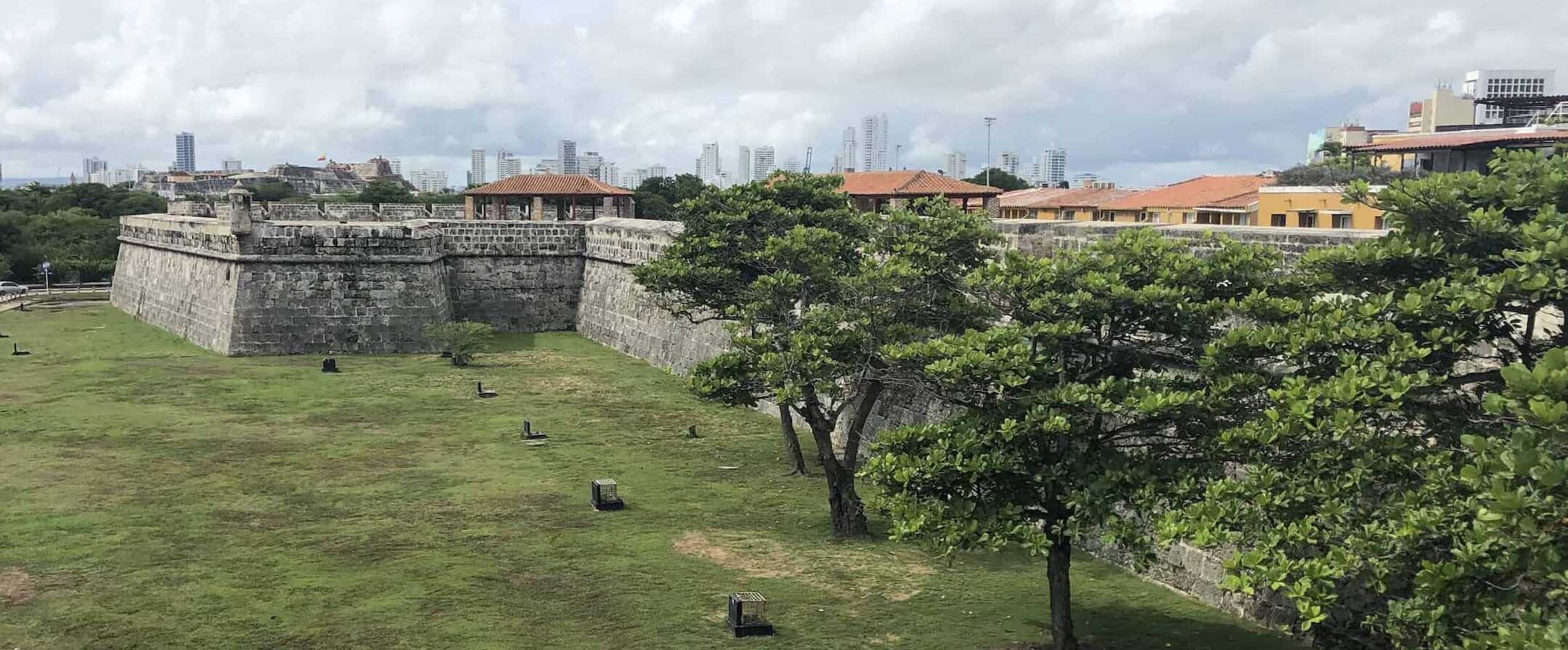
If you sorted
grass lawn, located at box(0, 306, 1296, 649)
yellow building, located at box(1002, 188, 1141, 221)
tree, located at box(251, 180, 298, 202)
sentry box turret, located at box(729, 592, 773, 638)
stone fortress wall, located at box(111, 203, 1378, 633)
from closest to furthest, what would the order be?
sentry box turret, located at box(729, 592, 773, 638), grass lawn, located at box(0, 306, 1296, 649), stone fortress wall, located at box(111, 203, 1378, 633), yellow building, located at box(1002, 188, 1141, 221), tree, located at box(251, 180, 298, 202)

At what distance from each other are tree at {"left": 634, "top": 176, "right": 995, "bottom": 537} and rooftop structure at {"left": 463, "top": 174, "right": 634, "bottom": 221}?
77.1 feet

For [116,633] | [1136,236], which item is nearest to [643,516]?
[116,633]

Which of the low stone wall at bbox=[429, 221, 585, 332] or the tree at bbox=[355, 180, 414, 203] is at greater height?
the tree at bbox=[355, 180, 414, 203]

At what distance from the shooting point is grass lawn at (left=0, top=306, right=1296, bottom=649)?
1019cm

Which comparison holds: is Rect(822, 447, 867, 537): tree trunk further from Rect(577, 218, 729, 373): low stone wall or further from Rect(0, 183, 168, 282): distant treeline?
Rect(0, 183, 168, 282): distant treeline

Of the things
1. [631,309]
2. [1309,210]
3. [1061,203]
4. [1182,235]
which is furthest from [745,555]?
[1061,203]

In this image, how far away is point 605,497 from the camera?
14.2 metres

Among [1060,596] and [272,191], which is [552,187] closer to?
[1060,596]

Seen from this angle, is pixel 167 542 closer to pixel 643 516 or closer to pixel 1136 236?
pixel 643 516

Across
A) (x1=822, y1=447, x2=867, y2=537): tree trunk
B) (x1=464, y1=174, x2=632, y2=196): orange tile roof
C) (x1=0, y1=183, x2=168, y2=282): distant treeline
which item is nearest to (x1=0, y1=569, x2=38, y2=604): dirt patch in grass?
(x1=822, y1=447, x2=867, y2=537): tree trunk

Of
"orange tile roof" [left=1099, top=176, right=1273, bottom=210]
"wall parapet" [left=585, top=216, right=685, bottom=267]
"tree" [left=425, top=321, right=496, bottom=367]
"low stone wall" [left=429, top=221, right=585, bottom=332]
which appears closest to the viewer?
"tree" [left=425, top=321, right=496, bottom=367]

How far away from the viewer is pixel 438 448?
17438mm

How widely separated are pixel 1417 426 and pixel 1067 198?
35.1 m

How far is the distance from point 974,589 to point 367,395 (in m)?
14.1
